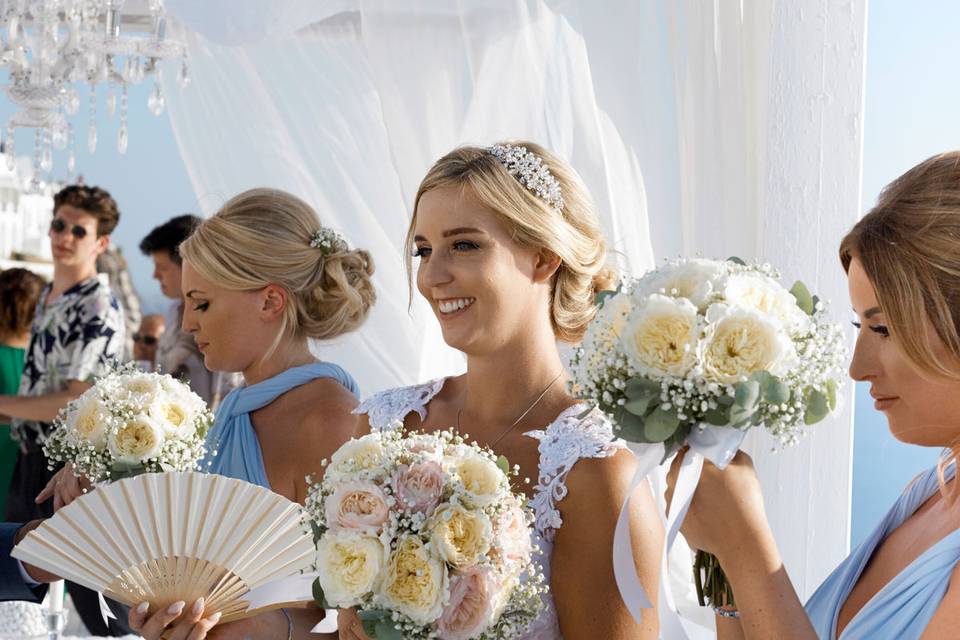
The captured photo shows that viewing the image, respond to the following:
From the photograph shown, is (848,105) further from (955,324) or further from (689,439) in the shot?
(689,439)

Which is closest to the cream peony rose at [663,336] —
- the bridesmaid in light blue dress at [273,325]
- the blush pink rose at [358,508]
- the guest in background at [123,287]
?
the blush pink rose at [358,508]

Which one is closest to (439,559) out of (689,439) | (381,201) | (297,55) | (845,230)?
(689,439)

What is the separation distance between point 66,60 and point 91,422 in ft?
11.0

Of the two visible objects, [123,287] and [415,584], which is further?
[123,287]

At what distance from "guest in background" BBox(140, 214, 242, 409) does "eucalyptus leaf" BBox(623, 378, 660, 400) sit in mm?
3560

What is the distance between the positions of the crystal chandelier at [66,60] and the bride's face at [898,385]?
3755 millimetres

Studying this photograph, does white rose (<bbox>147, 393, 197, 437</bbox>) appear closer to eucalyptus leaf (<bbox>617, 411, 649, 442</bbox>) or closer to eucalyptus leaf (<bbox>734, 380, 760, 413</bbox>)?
eucalyptus leaf (<bbox>617, 411, 649, 442</bbox>)

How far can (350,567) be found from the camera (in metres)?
1.64

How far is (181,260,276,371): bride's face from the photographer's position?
2.99m

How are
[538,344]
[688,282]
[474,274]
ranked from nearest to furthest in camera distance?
[688,282] < [474,274] < [538,344]

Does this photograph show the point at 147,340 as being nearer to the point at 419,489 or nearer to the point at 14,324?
the point at 14,324

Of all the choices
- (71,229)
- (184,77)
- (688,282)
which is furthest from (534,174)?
(71,229)

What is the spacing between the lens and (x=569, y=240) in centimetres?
230

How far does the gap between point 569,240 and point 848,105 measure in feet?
2.70
